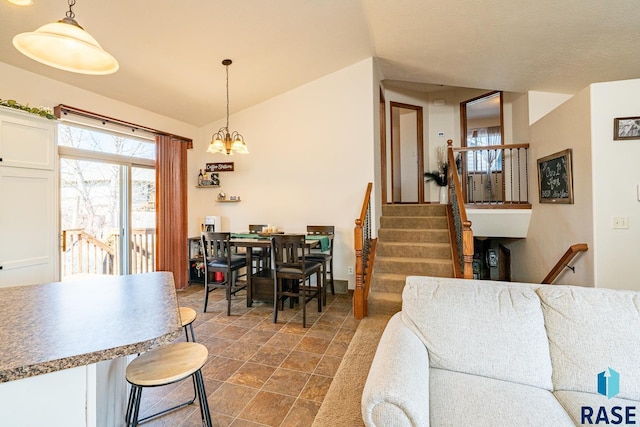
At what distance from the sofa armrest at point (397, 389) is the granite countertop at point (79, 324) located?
790mm

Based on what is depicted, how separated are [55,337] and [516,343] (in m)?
1.99

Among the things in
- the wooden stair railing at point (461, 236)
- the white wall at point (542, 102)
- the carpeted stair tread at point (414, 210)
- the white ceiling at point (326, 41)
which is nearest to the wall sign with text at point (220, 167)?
the white ceiling at point (326, 41)

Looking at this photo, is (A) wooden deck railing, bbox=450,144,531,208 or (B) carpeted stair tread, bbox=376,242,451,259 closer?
(B) carpeted stair tread, bbox=376,242,451,259

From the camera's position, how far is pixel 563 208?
3455 mm

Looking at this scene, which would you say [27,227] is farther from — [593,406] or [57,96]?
[593,406]

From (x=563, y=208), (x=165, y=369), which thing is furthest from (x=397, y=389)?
(x=563, y=208)

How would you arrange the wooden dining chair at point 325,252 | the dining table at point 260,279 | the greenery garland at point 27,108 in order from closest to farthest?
1. the greenery garland at point 27,108
2. the dining table at point 260,279
3. the wooden dining chair at point 325,252

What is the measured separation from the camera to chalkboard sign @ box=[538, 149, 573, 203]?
328 centimetres

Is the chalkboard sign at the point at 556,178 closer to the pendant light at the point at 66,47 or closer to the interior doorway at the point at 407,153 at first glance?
the interior doorway at the point at 407,153

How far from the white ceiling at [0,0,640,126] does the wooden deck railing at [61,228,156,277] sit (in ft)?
5.67

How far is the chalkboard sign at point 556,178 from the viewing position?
3.28 m

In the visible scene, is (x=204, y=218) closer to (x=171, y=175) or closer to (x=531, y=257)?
(x=171, y=175)

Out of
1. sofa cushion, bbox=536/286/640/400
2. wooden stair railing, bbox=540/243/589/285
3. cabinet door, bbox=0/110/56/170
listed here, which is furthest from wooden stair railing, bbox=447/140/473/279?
Result: cabinet door, bbox=0/110/56/170

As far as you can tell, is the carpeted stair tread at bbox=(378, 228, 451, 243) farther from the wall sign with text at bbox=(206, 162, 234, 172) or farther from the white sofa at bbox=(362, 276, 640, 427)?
the wall sign with text at bbox=(206, 162, 234, 172)
